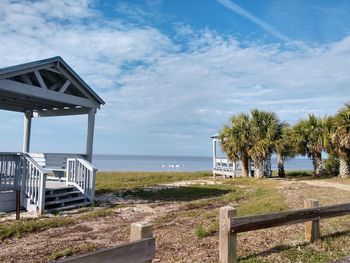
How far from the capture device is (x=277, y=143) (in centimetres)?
2288

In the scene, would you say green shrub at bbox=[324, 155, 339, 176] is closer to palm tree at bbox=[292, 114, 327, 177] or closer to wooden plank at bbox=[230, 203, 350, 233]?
palm tree at bbox=[292, 114, 327, 177]

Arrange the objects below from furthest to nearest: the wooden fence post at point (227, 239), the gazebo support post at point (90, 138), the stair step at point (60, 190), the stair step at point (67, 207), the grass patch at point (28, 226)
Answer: the gazebo support post at point (90, 138), the stair step at point (60, 190), the stair step at point (67, 207), the grass patch at point (28, 226), the wooden fence post at point (227, 239)

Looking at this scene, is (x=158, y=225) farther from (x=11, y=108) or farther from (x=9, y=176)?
Result: (x=11, y=108)

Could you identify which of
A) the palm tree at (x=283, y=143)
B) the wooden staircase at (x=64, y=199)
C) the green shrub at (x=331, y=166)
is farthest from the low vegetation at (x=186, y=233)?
the green shrub at (x=331, y=166)

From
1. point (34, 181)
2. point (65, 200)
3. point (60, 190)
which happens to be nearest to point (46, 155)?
point (60, 190)

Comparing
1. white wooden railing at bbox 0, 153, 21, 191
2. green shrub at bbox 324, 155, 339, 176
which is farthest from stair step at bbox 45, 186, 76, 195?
green shrub at bbox 324, 155, 339, 176

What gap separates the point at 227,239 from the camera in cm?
470

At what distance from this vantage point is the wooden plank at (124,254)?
2.91 meters

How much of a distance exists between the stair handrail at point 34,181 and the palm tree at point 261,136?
49.9 feet

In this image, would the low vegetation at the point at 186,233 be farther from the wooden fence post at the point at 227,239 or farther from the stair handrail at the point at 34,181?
the stair handrail at the point at 34,181

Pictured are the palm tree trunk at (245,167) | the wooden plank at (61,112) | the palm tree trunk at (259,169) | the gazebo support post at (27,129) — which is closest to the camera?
the wooden plank at (61,112)

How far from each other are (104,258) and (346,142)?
20.0 metres

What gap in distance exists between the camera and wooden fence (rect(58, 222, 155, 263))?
299 centimetres

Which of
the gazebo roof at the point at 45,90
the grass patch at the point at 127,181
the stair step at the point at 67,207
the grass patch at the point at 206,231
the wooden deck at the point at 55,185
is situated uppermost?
the gazebo roof at the point at 45,90
